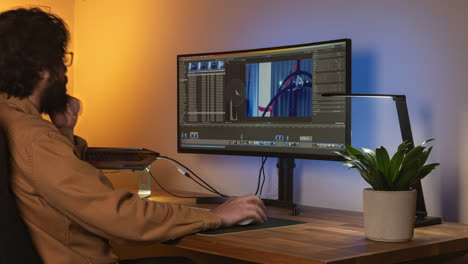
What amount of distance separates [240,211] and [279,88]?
0.62 meters

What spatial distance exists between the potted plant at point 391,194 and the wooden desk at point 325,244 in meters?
0.03

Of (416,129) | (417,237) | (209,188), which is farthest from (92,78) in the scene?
(417,237)

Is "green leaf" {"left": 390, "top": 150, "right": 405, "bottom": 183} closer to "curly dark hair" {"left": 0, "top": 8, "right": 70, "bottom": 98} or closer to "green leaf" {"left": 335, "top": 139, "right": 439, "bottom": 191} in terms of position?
"green leaf" {"left": 335, "top": 139, "right": 439, "bottom": 191}

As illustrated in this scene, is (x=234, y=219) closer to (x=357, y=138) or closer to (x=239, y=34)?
(x=357, y=138)

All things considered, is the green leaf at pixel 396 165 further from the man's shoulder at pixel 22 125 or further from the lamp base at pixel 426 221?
the man's shoulder at pixel 22 125

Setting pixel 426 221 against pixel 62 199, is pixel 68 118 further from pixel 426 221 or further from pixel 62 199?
pixel 426 221

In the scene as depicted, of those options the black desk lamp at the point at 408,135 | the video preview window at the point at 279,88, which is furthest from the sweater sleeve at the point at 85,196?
the video preview window at the point at 279,88

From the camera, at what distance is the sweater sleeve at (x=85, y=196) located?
1.45 meters

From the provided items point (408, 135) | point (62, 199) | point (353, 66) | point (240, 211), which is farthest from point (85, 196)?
point (353, 66)

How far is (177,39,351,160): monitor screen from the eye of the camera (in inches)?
84.4

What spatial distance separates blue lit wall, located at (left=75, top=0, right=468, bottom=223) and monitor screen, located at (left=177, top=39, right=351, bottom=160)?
20 cm

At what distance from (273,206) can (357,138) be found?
1.21 feet

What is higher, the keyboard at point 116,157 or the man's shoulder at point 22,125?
the man's shoulder at point 22,125

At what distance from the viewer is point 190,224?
170 centimetres
